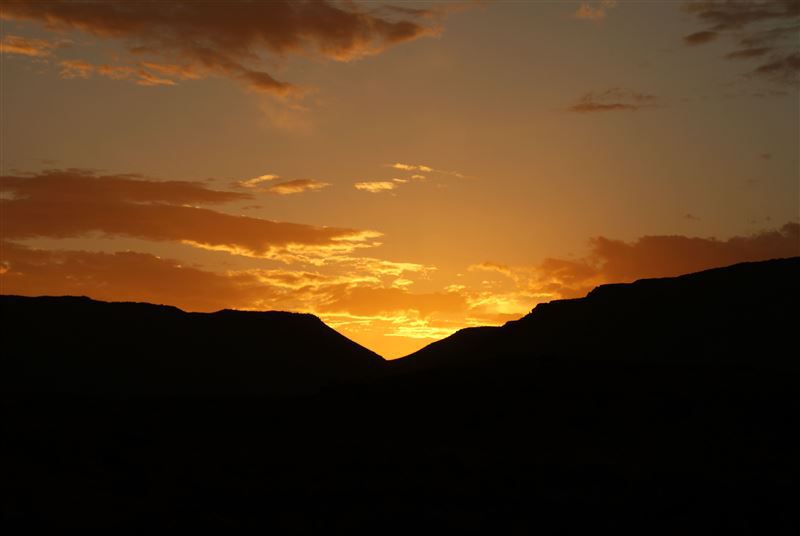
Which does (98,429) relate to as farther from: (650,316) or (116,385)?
(650,316)

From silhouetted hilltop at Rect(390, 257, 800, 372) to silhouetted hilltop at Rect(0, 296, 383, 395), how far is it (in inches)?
492

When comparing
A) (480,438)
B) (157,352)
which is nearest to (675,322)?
(480,438)

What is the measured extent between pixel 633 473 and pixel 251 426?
17906 mm

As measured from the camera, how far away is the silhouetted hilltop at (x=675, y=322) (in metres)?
56.2

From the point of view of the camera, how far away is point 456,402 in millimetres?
40062

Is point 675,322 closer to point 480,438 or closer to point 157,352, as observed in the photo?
point 480,438

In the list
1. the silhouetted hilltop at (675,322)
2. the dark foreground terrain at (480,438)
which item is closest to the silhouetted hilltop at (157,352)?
the dark foreground terrain at (480,438)

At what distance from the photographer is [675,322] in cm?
6006

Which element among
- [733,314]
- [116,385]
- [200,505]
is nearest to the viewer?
[200,505]

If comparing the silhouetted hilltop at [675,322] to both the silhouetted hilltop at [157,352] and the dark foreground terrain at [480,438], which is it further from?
the silhouetted hilltop at [157,352]

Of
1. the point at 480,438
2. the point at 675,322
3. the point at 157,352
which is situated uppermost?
the point at 675,322

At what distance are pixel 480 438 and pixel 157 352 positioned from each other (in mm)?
40680

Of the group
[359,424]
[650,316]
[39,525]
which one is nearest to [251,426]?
[359,424]

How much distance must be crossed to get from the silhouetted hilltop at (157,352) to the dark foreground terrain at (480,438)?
384 mm
